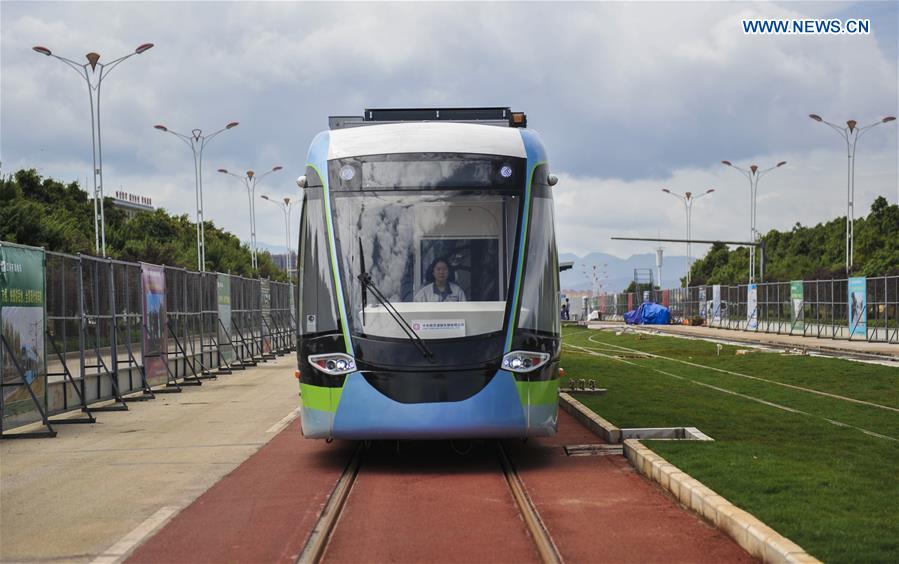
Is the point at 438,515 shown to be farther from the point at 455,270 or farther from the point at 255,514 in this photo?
the point at 455,270

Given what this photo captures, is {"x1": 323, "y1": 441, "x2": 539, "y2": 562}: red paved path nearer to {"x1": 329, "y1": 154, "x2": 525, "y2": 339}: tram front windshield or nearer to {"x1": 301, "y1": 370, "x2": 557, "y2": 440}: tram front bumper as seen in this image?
{"x1": 301, "y1": 370, "x2": 557, "y2": 440}: tram front bumper

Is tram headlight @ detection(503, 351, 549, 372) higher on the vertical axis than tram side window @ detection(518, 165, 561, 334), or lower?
lower

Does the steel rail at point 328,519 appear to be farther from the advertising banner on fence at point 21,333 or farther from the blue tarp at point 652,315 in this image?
the blue tarp at point 652,315

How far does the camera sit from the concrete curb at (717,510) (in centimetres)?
694

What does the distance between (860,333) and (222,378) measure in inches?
1038

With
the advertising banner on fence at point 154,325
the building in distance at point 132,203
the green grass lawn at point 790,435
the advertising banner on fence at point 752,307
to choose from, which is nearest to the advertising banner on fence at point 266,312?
the green grass lawn at point 790,435

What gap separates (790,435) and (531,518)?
5.93 metres

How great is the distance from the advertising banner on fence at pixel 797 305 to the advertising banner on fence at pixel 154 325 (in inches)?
1303

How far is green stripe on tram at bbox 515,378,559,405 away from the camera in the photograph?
37.4ft

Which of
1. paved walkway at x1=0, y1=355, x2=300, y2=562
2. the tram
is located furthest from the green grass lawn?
paved walkway at x1=0, y1=355, x2=300, y2=562

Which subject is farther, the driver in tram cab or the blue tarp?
the blue tarp

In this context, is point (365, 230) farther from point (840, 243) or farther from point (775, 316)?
point (840, 243)

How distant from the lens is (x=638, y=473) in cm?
1103

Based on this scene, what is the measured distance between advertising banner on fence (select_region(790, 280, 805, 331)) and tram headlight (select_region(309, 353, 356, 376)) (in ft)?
137
